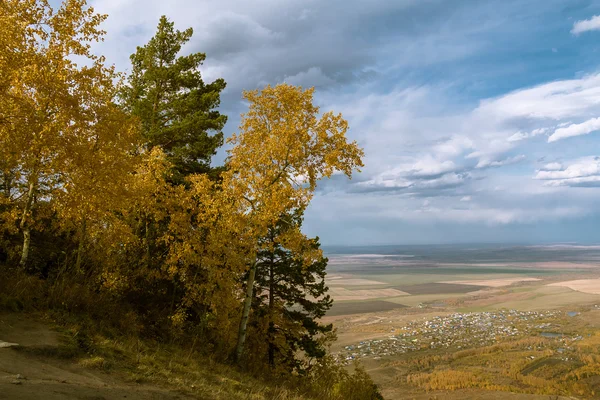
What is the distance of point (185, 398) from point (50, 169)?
7658mm

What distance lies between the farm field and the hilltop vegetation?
14025mm

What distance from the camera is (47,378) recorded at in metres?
7.77

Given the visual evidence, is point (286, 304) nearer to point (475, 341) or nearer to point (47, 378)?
point (47, 378)

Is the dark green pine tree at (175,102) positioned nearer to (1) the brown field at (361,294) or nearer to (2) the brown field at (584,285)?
(1) the brown field at (361,294)

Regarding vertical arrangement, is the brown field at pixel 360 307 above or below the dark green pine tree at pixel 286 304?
below

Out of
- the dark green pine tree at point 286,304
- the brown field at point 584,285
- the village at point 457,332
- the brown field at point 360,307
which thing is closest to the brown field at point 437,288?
the brown field at point 360,307

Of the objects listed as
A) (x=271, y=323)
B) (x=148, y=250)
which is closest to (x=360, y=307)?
(x=271, y=323)

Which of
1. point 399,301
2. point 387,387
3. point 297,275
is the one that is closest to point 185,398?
point 297,275

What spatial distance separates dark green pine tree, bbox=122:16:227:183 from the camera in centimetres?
2506

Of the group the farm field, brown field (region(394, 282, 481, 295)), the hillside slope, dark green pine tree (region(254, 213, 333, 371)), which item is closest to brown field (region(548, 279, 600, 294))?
the farm field

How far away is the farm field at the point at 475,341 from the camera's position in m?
56.2

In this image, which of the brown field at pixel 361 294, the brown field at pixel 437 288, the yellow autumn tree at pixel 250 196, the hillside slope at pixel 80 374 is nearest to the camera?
the hillside slope at pixel 80 374

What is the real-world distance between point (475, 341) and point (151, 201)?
86919mm

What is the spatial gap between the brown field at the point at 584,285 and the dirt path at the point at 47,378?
7190 inches
